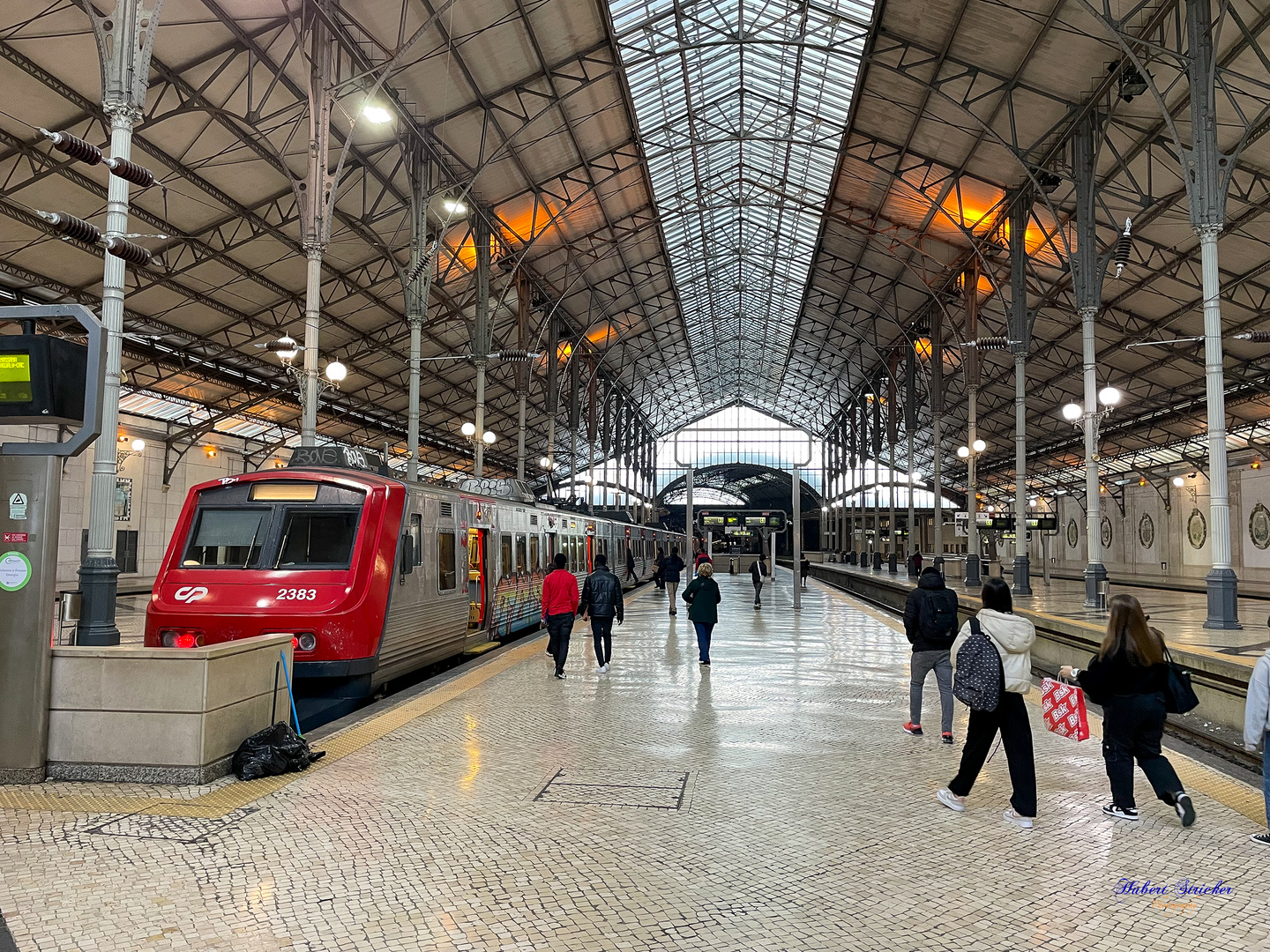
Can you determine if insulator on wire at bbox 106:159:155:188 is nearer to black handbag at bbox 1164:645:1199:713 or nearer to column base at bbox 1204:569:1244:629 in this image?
black handbag at bbox 1164:645:1199:713

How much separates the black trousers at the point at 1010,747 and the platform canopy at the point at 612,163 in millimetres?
12039

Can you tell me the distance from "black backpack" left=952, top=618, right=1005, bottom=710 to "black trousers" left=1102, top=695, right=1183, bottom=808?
686 millimetres

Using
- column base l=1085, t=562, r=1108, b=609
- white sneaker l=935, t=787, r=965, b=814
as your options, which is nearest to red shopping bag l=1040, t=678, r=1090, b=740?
white sneaker l=935, t=787, r=965, b=814

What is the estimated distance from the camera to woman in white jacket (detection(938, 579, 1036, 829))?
19.1 ft

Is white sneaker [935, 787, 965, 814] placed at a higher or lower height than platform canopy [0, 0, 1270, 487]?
lower

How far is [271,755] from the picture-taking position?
6715 millimetres

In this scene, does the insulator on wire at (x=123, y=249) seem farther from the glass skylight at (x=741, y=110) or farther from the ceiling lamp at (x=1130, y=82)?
the ceiling lamp at (x=1130, y=82)

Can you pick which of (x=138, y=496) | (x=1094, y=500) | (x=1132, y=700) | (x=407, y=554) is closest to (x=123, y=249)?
(x=407, y=554)

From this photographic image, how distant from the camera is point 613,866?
4.94 m

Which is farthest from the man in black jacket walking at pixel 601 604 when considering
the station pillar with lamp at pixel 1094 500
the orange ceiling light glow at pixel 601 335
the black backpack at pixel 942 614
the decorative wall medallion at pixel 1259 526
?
the orange ceiling light glow at pixel 601 335

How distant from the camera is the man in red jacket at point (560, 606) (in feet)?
38.6

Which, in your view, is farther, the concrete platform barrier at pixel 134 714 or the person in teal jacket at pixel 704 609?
the person in teal jacket at pixel 704 609

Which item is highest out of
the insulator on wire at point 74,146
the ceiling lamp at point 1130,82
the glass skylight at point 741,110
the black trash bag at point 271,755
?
the glass skylight at point 741,110

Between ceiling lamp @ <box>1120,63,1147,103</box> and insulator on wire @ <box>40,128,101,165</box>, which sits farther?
ceiling lamp @ <box>1120,63,1147,103</box>
